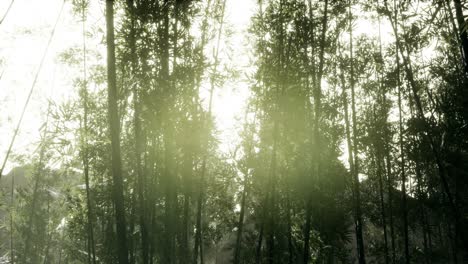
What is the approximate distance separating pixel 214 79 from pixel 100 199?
5945 millimetres

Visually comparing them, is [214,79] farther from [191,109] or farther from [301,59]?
[301,59]

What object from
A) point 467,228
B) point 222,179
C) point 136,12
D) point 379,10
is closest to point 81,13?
point 136,12

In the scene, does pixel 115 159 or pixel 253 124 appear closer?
pixel 115 159

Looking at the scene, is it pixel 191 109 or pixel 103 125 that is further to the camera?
pixel 103 125

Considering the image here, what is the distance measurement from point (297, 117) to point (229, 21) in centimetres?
303

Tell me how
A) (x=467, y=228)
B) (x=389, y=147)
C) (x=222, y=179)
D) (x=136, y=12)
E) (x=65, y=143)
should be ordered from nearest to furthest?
(x=136, y=12), (x=467, y=228), (x=65, y=143), (x=222, y=179), (x=389, y=147)

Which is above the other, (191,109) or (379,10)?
→ (379,10)

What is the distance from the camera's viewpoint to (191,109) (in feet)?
23.3

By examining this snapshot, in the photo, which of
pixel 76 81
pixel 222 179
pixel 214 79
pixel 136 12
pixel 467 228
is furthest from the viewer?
pixel 76 81

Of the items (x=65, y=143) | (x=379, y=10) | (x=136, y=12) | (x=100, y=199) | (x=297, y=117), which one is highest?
(x=379, y=10)

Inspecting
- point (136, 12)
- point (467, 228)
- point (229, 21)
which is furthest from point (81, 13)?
point (467, 228)

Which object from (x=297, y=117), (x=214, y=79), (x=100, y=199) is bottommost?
(x=100, y=199)

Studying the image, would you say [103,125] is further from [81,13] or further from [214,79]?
[214,79]

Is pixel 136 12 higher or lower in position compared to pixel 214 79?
higher
